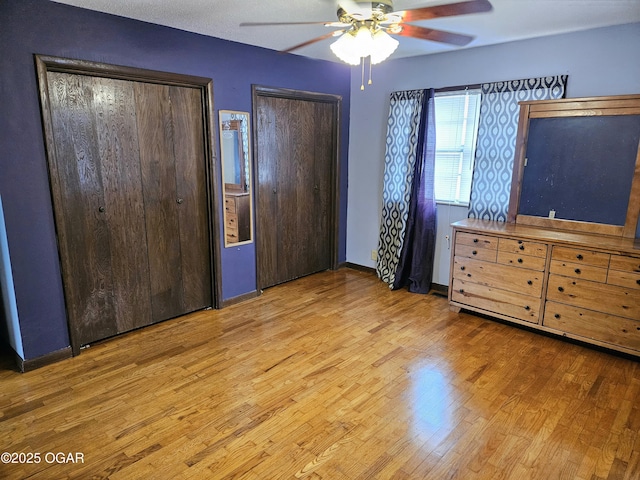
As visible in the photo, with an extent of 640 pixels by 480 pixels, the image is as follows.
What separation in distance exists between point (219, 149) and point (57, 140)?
1191 millimetres

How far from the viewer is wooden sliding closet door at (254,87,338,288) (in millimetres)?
3934

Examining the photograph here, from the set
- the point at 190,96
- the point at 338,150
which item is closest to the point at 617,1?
the point at 338,150

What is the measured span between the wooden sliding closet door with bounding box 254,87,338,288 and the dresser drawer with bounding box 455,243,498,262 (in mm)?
1631

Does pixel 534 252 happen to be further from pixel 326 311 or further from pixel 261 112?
pixel 261 112

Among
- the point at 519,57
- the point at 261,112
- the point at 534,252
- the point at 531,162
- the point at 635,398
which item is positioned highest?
the point at 519,57

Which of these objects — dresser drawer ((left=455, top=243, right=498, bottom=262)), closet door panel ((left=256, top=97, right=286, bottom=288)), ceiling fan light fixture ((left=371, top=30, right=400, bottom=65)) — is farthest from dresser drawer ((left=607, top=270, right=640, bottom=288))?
closet door panel ((left=256, top=97, right=286, bottom=288))

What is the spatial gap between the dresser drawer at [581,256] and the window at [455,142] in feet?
3.52

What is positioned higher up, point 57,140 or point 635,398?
point 57,140

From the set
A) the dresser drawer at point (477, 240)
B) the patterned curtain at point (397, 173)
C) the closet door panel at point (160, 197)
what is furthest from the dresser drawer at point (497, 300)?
the closet door panel at point (160, 197)

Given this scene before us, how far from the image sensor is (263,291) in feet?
13.5

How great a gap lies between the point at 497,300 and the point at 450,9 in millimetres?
2313

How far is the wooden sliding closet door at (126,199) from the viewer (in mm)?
2715

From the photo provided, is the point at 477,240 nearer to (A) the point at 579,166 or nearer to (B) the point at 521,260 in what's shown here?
(B) the point at 521,260

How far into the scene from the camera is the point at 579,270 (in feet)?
9.46
